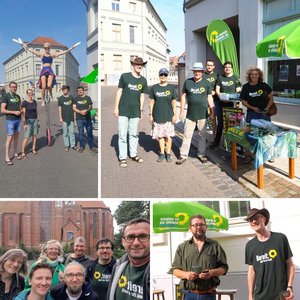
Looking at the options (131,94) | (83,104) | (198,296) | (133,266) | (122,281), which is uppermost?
(131,94)

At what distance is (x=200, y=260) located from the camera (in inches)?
126

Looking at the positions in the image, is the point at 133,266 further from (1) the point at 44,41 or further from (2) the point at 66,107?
(1) the point at 44,41

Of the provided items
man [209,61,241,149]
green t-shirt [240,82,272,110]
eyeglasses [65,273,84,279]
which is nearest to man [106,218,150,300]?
eyeglasses [65,273,84,279]

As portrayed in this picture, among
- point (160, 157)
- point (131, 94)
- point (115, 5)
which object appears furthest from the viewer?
point (160, 157)

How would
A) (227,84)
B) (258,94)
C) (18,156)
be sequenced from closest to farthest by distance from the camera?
(18,156), (258,94), (227,84)

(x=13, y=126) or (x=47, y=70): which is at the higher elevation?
(x=47, y=70)

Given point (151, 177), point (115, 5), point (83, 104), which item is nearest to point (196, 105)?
point (151, 177)

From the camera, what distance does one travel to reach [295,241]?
10.4 feet

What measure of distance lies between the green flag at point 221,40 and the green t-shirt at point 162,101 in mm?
1256

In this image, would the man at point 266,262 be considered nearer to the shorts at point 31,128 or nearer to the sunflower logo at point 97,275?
the sunflower logo at point 97,275

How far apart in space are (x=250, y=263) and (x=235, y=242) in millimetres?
185

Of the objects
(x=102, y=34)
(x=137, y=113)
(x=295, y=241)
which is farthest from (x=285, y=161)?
(x=102, y=34)

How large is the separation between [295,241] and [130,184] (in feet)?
4.28

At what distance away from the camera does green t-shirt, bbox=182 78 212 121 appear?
4328 mm
